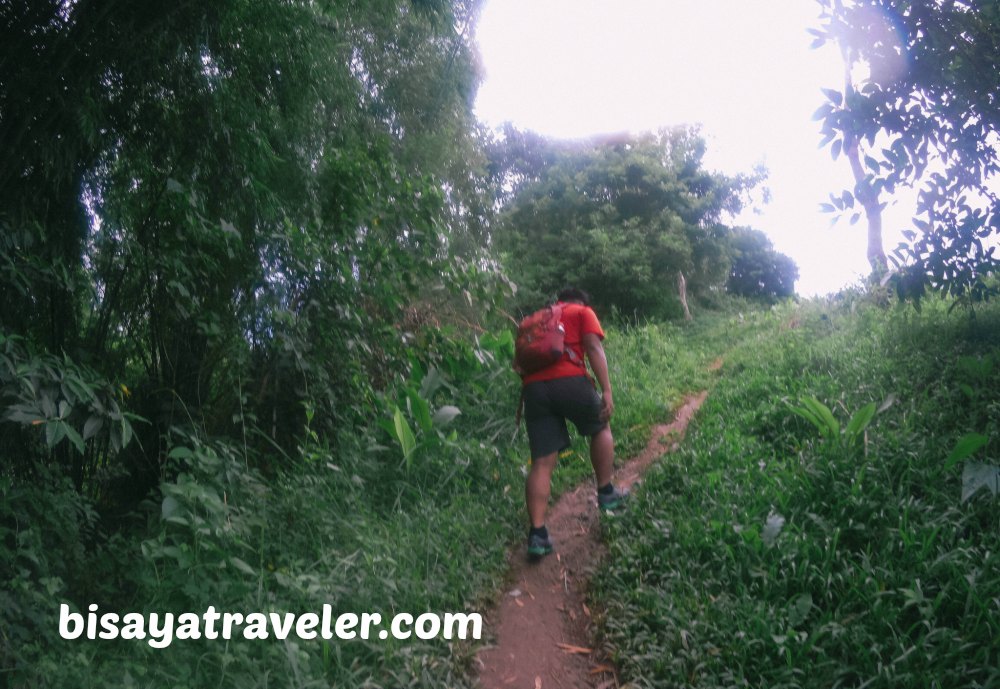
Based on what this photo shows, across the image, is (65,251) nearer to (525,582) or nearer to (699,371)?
(525,582)

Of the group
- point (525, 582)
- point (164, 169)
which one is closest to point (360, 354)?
point (164, 169)

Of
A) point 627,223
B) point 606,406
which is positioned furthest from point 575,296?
point 627,223

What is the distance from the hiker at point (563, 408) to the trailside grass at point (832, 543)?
0.42 meters

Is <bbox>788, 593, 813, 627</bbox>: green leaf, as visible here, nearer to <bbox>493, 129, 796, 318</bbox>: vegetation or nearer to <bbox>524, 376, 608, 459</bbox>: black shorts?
<bbox>524, 376, 608, 459</bbox>: black shorts

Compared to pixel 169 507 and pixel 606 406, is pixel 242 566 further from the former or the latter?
pixel 606 406

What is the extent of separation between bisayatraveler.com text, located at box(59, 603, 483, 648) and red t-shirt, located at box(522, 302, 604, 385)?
4.78 feet

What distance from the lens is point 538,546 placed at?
384cm

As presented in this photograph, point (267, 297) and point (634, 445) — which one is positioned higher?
point (267, 297)

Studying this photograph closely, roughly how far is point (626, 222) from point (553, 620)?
1147 centimetres

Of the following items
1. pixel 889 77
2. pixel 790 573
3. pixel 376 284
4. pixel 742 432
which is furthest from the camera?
pixel 376 284

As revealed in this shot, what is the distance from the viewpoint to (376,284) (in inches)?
219

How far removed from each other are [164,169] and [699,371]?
5.88 metres

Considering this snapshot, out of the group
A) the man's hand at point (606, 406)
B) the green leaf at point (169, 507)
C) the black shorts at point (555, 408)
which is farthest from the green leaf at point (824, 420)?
the green leaf at point (169, 507)

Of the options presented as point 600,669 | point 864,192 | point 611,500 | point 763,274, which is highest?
point 763,274
